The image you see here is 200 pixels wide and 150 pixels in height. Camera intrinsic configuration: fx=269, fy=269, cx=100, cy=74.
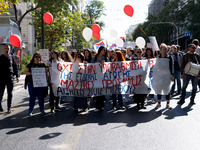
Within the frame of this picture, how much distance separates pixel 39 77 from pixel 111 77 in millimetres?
1964

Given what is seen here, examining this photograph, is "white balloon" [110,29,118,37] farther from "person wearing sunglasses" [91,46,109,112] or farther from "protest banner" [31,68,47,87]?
"protest banner" [31,68,47,87]

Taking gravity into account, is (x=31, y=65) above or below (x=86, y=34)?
below

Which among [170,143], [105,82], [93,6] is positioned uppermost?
[93,6]

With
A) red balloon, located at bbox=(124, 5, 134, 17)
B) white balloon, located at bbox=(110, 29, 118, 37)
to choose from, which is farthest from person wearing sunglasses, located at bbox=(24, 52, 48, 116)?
white balloon, located at bbox=(110, 29, 118, 37)

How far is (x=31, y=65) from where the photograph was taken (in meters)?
6.83

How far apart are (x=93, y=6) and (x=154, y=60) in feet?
198

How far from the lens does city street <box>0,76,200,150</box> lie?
440 centimetres

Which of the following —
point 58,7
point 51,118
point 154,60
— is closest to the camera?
point 51,118

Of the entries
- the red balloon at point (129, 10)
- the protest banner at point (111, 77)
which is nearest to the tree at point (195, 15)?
the red balloon at point (129, 10)

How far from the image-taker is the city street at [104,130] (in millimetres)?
4398

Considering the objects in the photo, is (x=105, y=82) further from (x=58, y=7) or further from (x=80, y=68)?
(x=58, y=7)

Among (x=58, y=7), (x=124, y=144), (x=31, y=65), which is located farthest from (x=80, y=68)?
(x=58, y=7)

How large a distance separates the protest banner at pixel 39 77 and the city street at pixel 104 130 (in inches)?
31.8

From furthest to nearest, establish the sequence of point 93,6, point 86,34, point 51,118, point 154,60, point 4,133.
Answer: point 93,6
point 86,34
point 154,60
point 51,118
point 4,133
